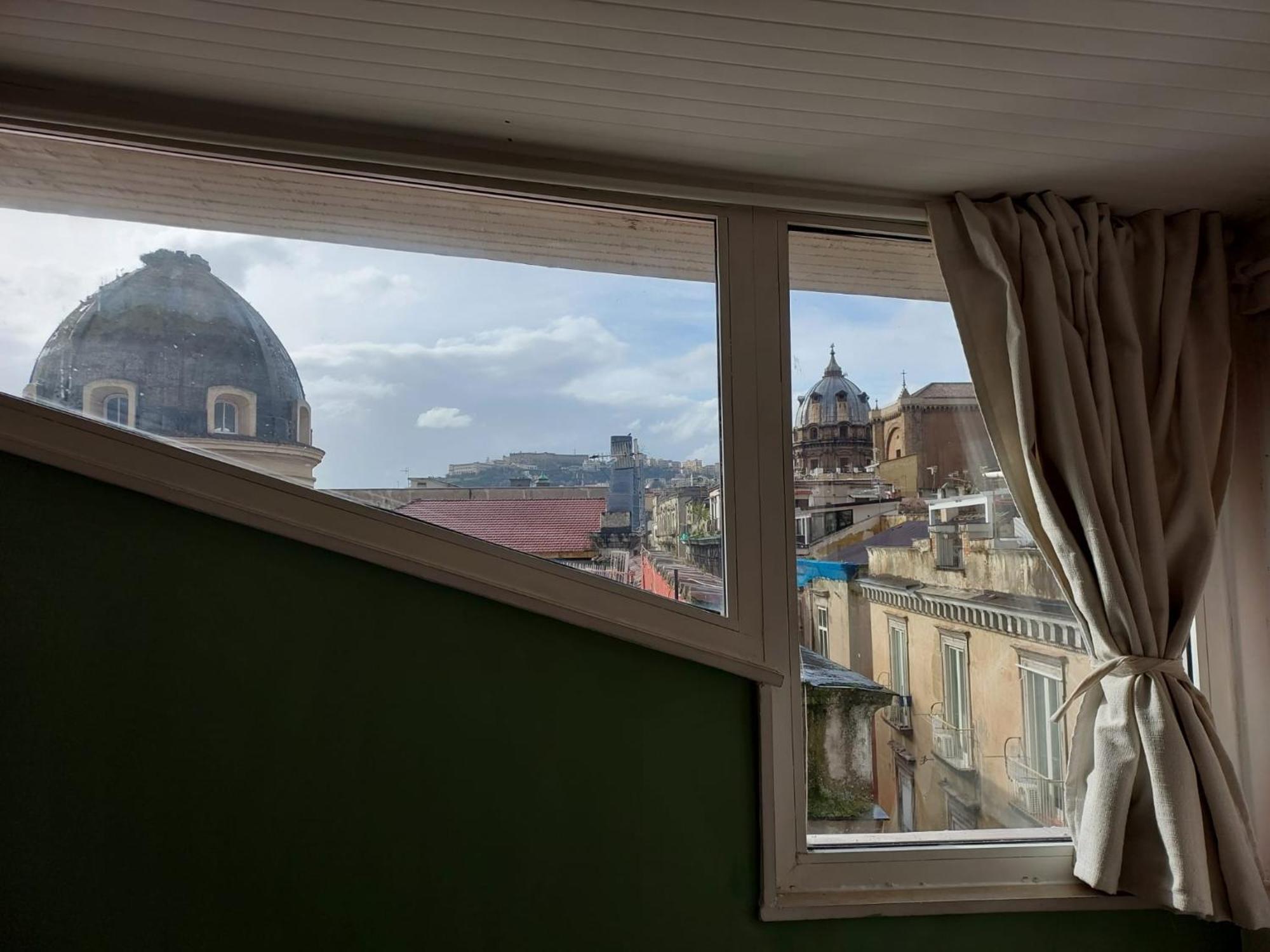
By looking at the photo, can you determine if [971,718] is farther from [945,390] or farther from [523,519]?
[523,519]

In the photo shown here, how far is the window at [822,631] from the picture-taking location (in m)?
1.63

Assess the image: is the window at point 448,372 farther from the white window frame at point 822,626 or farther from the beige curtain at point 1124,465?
the beige curtain at point 1124,465

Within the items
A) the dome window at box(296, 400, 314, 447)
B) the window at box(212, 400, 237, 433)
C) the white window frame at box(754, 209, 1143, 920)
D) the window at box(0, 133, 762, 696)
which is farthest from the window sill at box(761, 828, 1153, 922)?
the window at box(212, 400, 237, 433)

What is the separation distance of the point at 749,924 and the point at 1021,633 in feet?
2.72

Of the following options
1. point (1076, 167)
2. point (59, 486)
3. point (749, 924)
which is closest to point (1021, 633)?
point (749, 924)

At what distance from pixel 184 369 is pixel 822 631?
54.0 inches

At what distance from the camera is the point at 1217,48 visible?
1.22 meters

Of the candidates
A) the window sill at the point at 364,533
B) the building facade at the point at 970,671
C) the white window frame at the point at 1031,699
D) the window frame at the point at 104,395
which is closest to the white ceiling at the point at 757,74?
the window frame at the point at 104,395

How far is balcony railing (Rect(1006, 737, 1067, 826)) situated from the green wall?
36 centimetres

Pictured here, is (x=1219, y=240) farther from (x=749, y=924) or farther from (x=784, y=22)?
(x=749, y=924)

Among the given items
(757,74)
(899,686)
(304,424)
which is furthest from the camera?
(899,686)

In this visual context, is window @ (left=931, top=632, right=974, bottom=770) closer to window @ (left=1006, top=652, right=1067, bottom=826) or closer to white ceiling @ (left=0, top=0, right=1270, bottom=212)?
A: window @ (left=1006, top=652, right=1067, bottom=826)

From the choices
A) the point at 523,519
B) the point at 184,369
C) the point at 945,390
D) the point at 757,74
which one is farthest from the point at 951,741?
the point at 184,369

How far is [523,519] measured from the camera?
1.57 m
